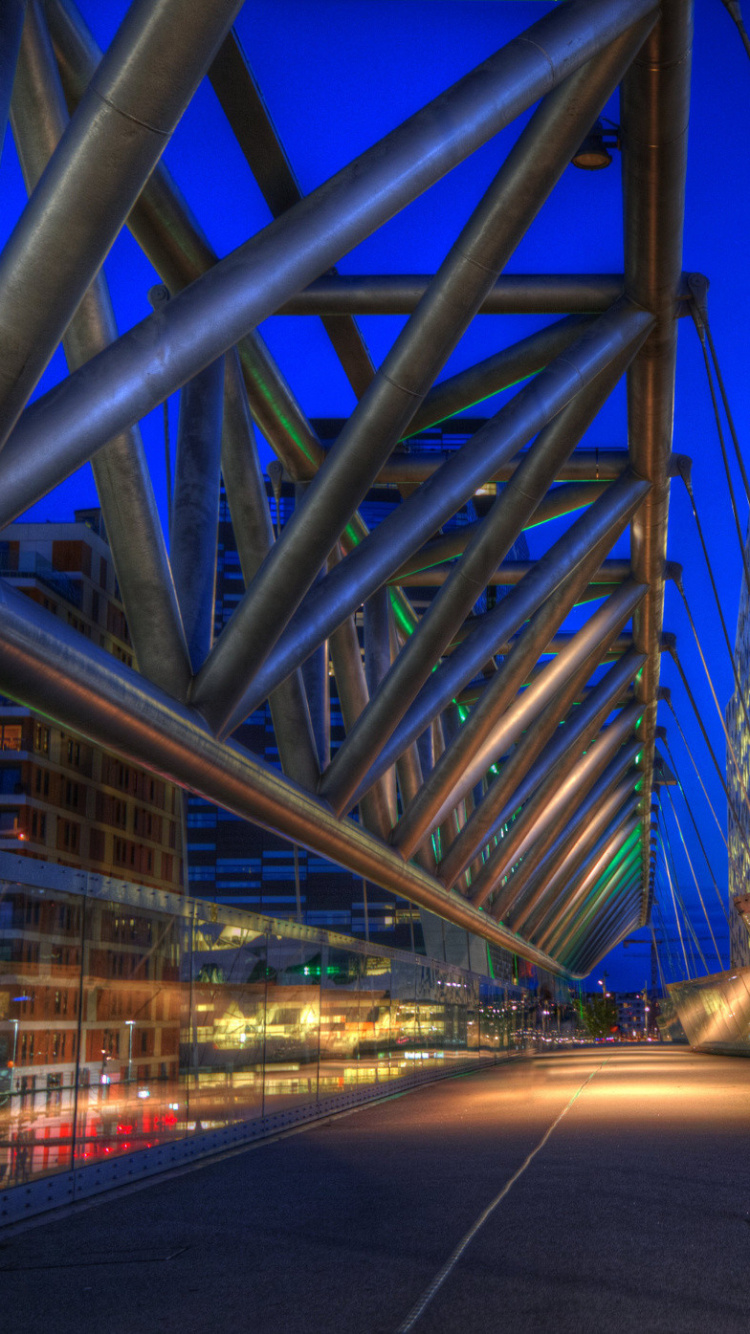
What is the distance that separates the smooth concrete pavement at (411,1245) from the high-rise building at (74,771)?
54622mm

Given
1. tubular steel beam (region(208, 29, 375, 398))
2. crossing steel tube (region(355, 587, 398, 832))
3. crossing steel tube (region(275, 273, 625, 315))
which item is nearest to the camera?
tubular steel beam (region(208, 29, 375, 398))

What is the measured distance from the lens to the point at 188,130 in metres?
13.9

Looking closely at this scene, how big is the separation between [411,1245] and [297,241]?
20.0 ft

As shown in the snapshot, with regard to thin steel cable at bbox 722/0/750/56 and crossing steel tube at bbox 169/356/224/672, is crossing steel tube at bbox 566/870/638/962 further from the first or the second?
crossing steel tube at bbox 169/356/224/672

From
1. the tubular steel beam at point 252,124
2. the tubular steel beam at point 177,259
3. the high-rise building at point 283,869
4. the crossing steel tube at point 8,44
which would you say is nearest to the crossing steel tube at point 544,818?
the high-rise building at point 283,869

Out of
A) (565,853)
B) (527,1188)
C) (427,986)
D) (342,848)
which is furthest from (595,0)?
(565,853)

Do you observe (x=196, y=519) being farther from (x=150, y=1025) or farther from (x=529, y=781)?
(x=529, y=781)

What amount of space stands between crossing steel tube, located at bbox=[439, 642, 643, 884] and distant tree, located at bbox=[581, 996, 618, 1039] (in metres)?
113

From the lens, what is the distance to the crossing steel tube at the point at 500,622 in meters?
17.9

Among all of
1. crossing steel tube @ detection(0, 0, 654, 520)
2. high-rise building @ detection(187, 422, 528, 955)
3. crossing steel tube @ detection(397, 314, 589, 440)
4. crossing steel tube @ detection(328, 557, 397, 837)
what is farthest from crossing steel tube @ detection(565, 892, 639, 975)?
crossing steel tube @ detection(0, 0, 654, 520)

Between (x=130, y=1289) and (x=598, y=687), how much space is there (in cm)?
2830

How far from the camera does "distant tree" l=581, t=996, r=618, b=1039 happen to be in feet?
465

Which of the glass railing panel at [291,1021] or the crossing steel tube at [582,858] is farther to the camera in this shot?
the crossing steel tube at [582,858]

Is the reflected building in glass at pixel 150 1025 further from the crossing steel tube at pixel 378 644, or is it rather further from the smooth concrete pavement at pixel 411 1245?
the crossing steel tube at pixel 378 644
